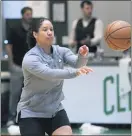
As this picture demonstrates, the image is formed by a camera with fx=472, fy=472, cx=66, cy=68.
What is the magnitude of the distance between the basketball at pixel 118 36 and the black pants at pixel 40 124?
0.98 meters

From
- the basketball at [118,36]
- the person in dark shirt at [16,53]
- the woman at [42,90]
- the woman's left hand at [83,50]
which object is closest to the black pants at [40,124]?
the woman at [42,90]

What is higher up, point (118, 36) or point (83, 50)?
point (118, 36)

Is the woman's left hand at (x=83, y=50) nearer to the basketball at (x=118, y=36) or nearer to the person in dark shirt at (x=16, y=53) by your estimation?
the basketball at (x=118, y=36)

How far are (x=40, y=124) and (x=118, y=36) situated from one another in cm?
130

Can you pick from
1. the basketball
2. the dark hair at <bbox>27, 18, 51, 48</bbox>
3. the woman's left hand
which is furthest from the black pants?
the basketball

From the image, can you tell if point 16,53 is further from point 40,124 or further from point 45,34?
point 40,124

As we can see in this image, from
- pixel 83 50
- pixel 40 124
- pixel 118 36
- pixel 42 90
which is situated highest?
pixel 118 36

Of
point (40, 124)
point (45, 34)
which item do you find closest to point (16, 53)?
point (45, 34)

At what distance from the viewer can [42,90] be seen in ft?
14.9

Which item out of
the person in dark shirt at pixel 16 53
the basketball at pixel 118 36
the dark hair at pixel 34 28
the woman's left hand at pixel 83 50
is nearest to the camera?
the woman's left hand at pixel 83 50

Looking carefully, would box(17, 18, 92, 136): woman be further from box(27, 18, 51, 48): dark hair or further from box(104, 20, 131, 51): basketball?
box(104, 20, 131, 51): basketball

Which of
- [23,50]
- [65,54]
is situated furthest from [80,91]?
[65,54]

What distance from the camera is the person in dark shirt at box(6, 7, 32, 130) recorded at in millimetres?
8531

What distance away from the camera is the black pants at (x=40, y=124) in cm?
444
